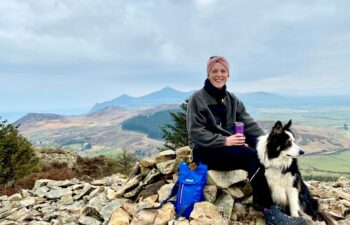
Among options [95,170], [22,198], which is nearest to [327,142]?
[95,170]

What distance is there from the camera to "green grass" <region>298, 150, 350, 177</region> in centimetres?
9369

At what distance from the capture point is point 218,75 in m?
6.99

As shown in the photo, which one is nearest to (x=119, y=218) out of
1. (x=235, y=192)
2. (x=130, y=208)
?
(x=130, y=208)

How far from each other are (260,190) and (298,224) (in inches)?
38.8

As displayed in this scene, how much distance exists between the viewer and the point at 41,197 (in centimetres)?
1241

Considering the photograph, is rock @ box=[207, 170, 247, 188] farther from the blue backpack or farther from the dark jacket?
the dark jacket

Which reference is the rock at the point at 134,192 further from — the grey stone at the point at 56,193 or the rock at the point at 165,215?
the grey stone at the point at 56,193

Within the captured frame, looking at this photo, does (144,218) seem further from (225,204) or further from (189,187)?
(225,204)

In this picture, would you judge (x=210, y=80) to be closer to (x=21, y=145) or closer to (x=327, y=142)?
(x=21, y=145)

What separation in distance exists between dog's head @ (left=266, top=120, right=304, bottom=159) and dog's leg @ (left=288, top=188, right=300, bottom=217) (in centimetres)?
81

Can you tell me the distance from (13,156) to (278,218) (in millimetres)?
→ 21983

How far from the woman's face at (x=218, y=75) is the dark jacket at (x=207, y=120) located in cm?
31

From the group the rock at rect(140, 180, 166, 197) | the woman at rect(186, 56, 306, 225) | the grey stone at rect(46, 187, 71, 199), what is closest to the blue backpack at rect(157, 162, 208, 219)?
the woman at rect(186, 56, 306, 225)

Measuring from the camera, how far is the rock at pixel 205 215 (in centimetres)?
684
